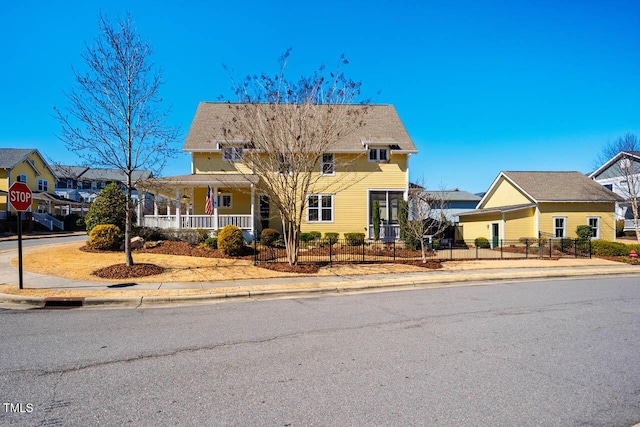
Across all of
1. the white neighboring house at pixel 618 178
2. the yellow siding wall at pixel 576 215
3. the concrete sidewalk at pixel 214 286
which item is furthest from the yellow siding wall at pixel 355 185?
the white neighboring house at pixel 618 178

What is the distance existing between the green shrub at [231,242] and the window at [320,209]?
7.51 meters

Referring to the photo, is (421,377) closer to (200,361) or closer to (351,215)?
(200,361)

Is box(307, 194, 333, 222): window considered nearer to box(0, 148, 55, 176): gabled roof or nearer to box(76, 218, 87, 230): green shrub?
box(76, 218, 87, 230): green shrub

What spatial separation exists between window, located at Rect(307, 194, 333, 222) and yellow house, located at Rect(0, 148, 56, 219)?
28.2m

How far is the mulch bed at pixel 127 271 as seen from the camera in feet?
39.9

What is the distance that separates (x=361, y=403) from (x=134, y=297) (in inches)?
294

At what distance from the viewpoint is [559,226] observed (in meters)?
27.2

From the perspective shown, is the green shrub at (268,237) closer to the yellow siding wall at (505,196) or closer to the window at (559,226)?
the yellow siding wall at (505,196)

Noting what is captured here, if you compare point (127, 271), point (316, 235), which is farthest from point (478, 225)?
point (127, 271)

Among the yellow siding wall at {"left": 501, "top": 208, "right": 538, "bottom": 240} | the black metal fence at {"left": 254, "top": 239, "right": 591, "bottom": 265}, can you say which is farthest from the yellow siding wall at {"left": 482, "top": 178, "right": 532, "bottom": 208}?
the black metal fence at {"left": 254, "top": 239, "right": 591, "bottom": 265}

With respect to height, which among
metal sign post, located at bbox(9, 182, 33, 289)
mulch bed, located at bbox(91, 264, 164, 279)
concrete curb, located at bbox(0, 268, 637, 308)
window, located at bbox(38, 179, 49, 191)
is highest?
→ window, located at bbox(38, 179, 49, 191)

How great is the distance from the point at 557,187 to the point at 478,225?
7488mm

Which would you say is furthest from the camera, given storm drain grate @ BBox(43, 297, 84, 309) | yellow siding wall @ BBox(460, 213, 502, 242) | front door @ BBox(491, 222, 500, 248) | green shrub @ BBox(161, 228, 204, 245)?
yellow siding wall @ BBox(460, 213, 502, 242)

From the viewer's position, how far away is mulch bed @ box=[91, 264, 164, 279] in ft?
39.9
